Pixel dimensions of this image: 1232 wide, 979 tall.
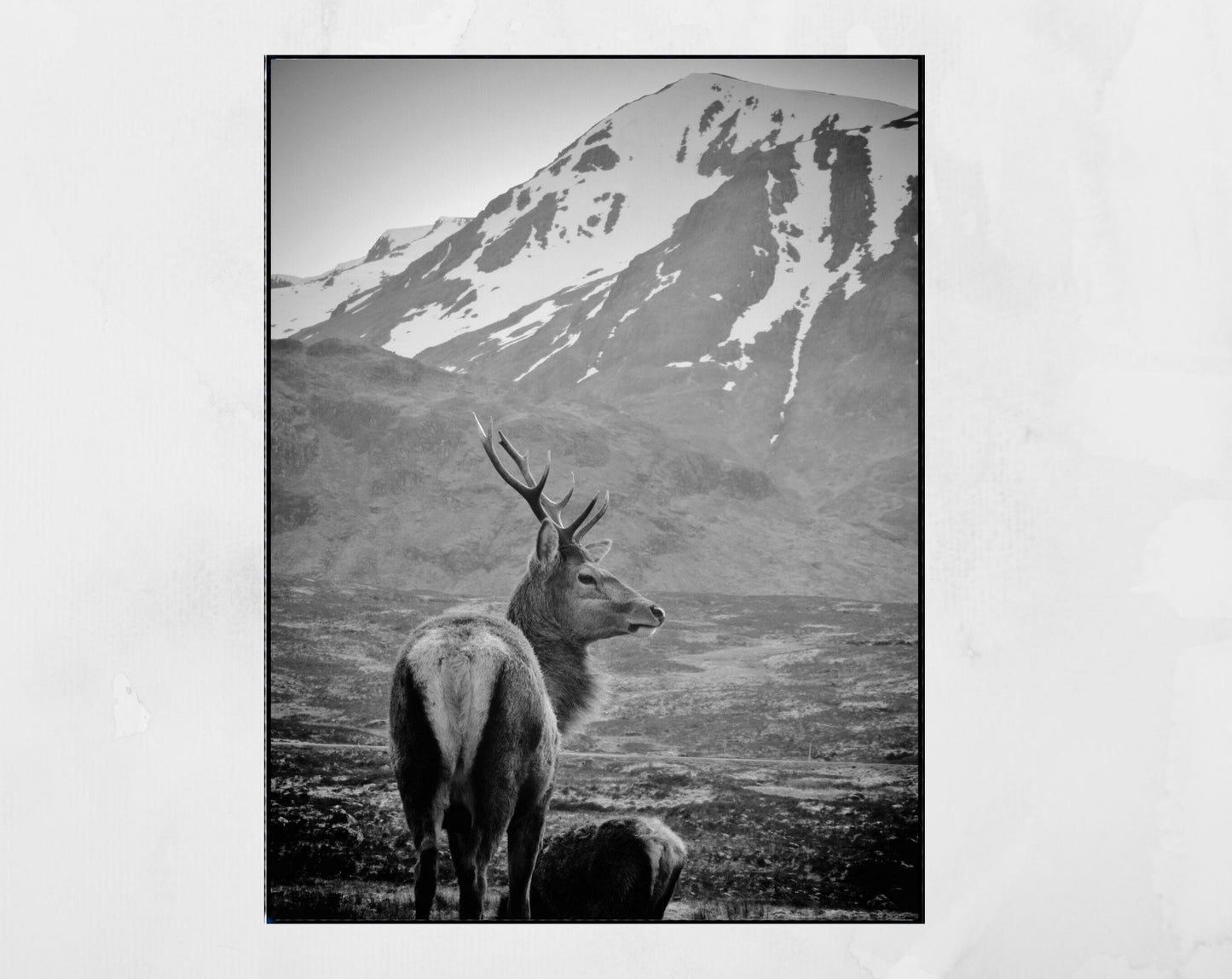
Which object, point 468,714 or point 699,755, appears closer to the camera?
point 468,714

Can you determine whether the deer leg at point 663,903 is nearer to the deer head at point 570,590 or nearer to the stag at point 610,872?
the stag at point 610,872

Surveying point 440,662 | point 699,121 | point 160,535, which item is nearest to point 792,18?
point 699,121

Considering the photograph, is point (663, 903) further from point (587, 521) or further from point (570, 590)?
point (587, 521)

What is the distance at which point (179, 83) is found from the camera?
3135 millimetres

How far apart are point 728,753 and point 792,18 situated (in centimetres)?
197

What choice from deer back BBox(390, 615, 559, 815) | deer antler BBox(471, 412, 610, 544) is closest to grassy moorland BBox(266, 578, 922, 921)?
deer back BBox(390, 615, 559, 815)

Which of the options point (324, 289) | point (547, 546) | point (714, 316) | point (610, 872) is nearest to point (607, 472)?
point (547, 546)

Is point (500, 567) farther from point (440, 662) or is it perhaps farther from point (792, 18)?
point (792, 18)

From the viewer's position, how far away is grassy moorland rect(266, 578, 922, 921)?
3014mm

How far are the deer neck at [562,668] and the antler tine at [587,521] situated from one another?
24cm

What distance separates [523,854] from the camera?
2.94 m

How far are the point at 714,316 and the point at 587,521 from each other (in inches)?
25.8

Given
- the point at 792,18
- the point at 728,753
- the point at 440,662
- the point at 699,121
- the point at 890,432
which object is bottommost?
the point at 728,753
